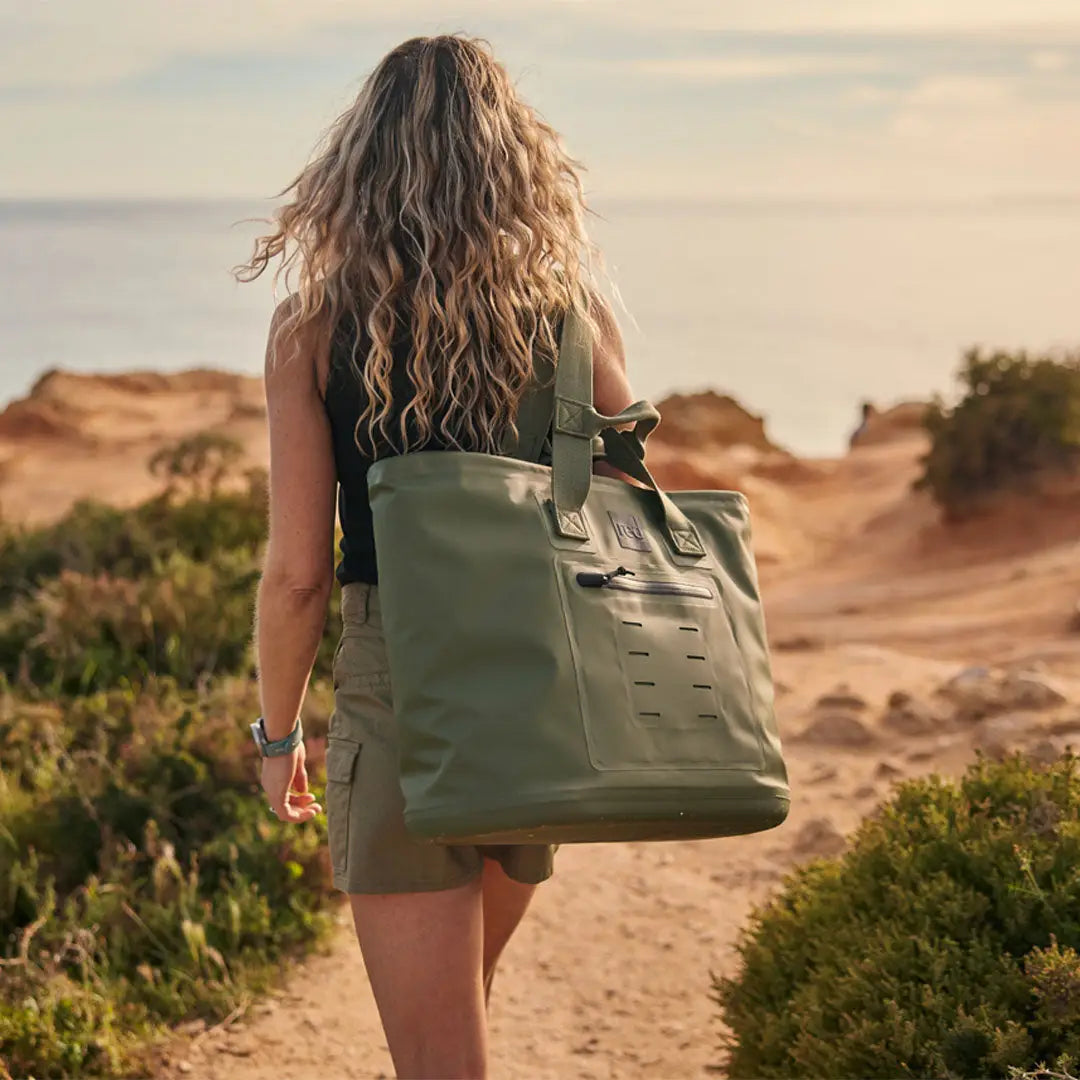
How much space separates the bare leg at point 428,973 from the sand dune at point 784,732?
1.25m

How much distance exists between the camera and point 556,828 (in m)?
2.06

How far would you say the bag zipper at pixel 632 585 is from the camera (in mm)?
2152

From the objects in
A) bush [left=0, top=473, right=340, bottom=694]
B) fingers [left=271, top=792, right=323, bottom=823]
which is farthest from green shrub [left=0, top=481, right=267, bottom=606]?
fingers [left=271, top=792, right=323, bottom=823]

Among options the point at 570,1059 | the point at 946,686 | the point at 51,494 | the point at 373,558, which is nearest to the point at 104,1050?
the point at 570,1059

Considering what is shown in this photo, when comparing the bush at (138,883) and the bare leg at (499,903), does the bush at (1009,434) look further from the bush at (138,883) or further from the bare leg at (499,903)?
the bare leg at (499,903)

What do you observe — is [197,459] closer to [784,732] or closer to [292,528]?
[784,732]

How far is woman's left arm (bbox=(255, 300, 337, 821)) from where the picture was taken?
89.8 inches

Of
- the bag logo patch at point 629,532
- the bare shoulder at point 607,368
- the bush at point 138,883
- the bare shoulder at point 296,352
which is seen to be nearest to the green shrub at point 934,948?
the bag logo patch at point 629,532

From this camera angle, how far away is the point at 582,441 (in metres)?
2.26

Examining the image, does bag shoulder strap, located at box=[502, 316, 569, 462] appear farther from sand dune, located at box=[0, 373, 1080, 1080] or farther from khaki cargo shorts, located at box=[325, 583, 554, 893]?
sand dune, located at box=[0, 373, 1080, 1080]

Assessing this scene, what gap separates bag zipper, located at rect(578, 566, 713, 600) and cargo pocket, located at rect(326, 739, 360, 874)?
17.8 inches

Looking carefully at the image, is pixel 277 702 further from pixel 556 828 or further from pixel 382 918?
pixel 556 828

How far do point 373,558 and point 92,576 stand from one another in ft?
18.7

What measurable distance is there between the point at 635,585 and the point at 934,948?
1.10 meters
